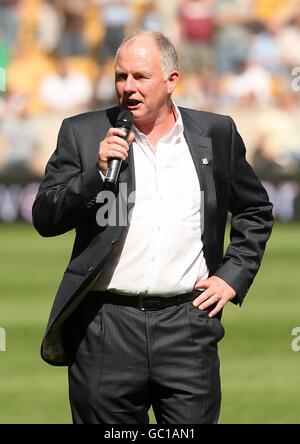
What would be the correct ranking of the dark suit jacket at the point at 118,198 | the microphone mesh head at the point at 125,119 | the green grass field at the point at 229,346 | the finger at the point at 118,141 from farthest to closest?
the green grass field at the point at 229,346
the dark suit jacket at the point at 118,198
the microphone mesh head at the point at 125,119
the finger at the point at 118,141

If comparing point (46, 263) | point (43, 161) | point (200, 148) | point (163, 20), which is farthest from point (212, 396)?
point (163, 20)

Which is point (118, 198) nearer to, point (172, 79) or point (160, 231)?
point (160, 231)

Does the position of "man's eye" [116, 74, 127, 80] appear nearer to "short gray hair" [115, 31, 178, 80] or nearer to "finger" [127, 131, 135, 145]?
"short gray hair" [115, 31, 178, 80]

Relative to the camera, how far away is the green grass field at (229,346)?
24.2ft

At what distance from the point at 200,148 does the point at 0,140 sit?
50.5 ft

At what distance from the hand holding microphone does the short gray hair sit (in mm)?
369

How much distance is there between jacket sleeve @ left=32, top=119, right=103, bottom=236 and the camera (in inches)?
162

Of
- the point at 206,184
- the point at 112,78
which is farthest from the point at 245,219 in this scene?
the point at 112,78

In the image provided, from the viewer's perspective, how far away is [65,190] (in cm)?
416

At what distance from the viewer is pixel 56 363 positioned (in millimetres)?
4477

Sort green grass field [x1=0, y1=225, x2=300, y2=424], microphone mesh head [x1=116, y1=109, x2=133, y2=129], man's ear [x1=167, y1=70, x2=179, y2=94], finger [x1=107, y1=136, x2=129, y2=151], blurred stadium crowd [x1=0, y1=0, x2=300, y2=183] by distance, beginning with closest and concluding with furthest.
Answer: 1. finger [x1=107, y1=136, x2=129, y2=151]
2. microphone mesh head [x1=116, y1=109, x2=133, y2=129]
3. man's ear [x1=167, y1=70, x2=179, y2=94]
4. green grass field [x1=0, y1=225, x2=300, y2=424]
5. blurred stadium crowd [x1=0, y1=0, x2=300, y2=183]

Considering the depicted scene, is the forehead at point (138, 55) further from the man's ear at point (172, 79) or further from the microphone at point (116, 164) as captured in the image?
the microphone at point (116, 164)

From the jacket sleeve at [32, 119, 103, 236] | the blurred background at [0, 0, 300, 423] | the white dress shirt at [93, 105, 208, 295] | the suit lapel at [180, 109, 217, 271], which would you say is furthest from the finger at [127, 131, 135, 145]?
the blurred background at [0, 0, 300, 423]

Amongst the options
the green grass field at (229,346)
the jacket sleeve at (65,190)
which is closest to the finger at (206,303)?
the jacket sleeve at (65,190)
